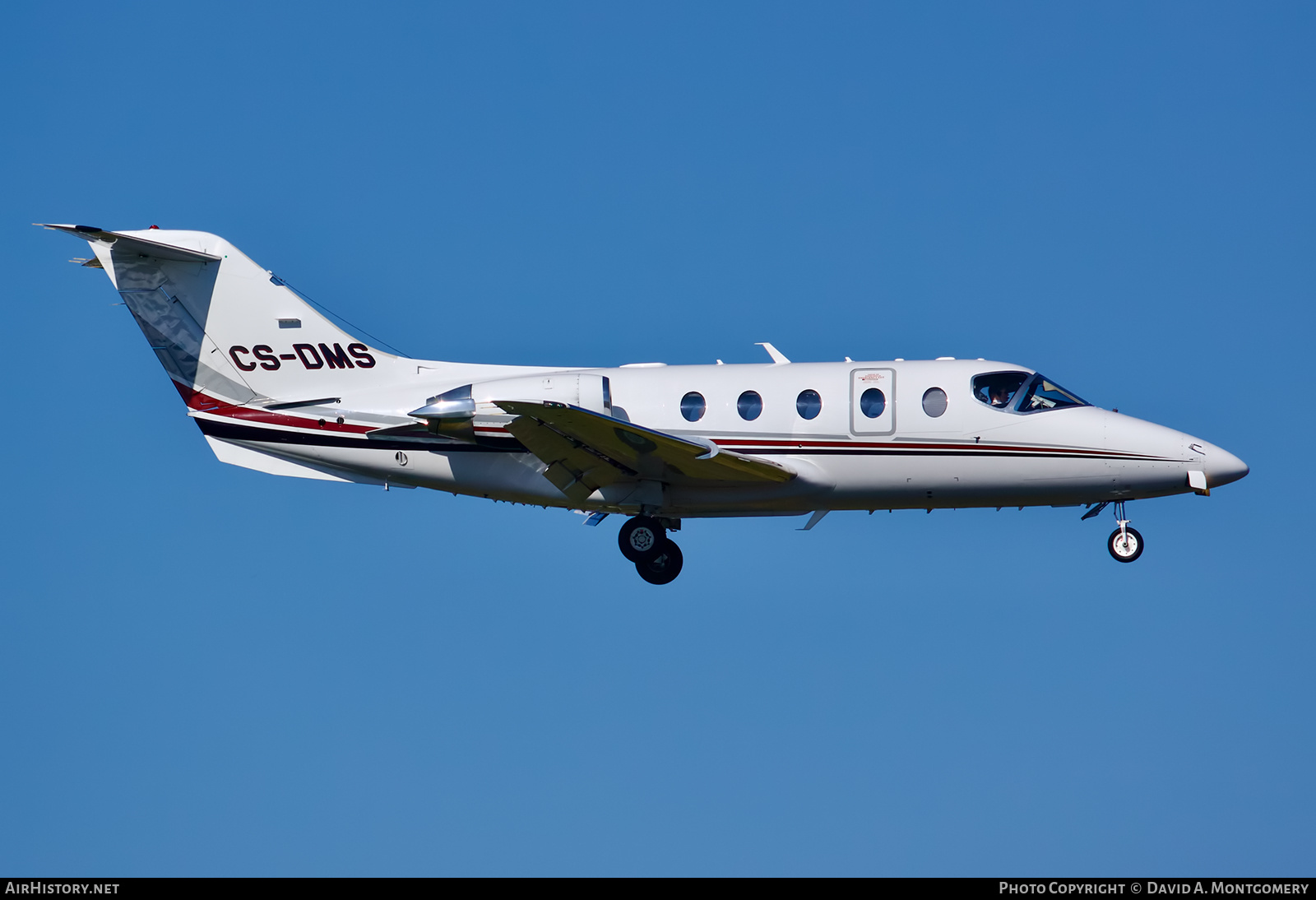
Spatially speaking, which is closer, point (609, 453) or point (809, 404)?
point (609, 453)

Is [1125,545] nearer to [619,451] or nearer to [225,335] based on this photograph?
[619,451]

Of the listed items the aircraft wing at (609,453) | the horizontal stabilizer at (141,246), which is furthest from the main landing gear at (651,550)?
the horizontal stabilizer at (141,246)

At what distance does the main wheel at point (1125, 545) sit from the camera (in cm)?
2103

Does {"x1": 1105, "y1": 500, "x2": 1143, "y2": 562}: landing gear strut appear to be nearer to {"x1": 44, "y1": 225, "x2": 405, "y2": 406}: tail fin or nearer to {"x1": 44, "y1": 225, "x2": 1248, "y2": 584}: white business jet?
{"x1": 44, "y1": 225, "x2": 1248, "y2": 584}: white business jet

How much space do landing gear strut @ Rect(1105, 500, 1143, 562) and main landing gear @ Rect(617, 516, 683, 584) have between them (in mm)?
6371

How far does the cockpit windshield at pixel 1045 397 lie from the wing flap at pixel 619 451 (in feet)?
11.8

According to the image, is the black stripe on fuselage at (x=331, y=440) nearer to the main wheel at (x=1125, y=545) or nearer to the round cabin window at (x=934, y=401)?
the round cabin window at (x=934, y=401)

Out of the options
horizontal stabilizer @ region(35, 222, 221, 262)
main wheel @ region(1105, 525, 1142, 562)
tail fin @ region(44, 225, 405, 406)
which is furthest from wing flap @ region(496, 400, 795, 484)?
horizontal stabilizer @ region(35, 222, 221, 262)

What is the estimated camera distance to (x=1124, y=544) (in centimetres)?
2109

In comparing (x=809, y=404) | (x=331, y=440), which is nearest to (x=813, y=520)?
(x=809, y=404)

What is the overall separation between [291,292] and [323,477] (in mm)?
3054

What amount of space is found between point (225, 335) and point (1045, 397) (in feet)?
41.0

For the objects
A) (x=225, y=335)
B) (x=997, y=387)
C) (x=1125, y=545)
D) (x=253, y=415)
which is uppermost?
(x=225, y=335)

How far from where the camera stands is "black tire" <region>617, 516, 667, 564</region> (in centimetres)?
2156
